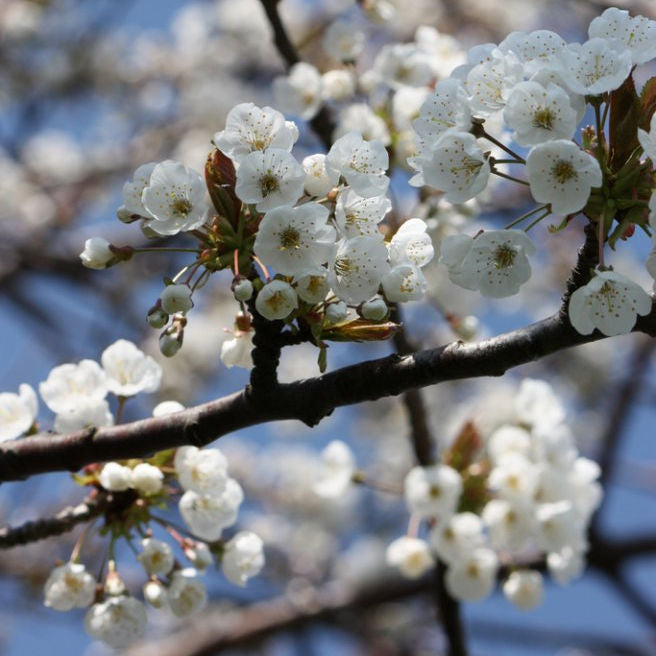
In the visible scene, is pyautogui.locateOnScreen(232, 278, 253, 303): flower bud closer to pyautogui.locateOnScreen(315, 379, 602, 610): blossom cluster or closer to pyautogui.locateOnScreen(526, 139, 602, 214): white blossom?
pyautogui.locateOnScreen(526, 139, 602, 214): white blossom

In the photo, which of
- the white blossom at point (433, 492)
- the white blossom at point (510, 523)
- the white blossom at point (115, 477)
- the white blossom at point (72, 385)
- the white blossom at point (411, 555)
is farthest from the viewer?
the white blossom at point (411, 555)

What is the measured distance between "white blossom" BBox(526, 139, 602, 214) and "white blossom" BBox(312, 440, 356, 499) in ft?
5.84

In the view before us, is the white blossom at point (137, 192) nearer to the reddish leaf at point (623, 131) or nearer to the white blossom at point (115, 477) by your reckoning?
the white blossom at point (115, 477)

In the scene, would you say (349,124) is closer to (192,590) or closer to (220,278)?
(192,590)

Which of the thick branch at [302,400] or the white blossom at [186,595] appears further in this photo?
the white blossom at [186,595]

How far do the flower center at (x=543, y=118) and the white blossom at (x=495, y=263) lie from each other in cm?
19

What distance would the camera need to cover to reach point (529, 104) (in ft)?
4.40

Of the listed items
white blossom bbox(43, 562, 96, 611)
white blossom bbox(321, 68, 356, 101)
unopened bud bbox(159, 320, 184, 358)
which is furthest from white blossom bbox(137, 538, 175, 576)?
white blossom bbox(321, 68, 356, 101)

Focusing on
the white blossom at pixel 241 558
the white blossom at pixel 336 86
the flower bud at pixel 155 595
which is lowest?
the white blossom at pixel 241 558

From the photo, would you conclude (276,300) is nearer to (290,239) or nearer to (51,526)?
(290,239)

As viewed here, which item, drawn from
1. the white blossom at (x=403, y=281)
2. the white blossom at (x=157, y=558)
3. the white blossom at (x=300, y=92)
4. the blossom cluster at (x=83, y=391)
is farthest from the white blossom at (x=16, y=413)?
the white blossom at (x=300, y=92)

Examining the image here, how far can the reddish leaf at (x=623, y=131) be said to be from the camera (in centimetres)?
142

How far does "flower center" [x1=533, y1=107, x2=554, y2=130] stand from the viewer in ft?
4.37

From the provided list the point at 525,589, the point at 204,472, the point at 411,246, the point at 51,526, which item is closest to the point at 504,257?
the point at 411,246
